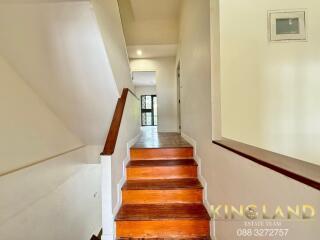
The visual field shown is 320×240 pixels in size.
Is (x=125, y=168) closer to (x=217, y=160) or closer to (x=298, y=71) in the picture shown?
(x=217, y=160)

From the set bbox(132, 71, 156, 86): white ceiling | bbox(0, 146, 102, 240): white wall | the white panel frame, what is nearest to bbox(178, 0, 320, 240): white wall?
the white panel frame

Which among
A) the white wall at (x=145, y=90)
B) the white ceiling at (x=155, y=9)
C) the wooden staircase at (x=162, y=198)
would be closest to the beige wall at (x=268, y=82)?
the wooden staircase at (x=162, y=198)

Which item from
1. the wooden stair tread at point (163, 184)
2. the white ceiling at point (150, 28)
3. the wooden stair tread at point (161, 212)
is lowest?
the wooden stair tread at point (161, 212)

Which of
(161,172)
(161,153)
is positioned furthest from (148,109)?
(161,172)

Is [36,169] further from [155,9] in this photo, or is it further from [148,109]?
[148,109]

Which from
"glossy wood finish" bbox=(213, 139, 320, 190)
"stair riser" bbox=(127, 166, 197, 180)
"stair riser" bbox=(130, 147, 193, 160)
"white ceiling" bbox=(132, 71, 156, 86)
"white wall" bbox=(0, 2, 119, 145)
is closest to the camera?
"glossy wood finish" bbox=(213, 139, 320, 190)

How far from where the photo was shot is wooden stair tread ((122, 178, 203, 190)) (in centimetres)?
275

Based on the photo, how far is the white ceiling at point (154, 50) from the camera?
19.7 ft

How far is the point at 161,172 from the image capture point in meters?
3.07

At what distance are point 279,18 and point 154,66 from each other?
512 centimetres

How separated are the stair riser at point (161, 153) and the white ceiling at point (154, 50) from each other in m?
3.48

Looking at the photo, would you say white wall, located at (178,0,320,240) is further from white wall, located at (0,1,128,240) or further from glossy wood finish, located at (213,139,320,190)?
white wall, located at (0,1,128,240)

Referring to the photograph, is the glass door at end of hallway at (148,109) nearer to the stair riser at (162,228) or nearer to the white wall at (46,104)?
the white wall at (46,104)

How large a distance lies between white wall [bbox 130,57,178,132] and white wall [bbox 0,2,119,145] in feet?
14.5
